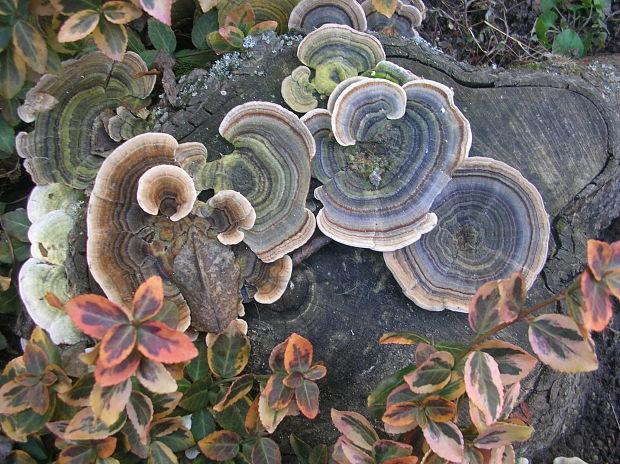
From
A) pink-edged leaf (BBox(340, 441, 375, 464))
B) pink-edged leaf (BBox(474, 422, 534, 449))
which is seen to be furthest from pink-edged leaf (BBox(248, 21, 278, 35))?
pink-edged leaf (BBox(474, 422, 534, 449))

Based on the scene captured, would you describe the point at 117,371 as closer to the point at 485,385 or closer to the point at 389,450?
the point at 389,450

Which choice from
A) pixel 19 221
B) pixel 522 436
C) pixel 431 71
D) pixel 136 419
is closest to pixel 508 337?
pixel 522 436

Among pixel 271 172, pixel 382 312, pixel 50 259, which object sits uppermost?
pixel 271 172

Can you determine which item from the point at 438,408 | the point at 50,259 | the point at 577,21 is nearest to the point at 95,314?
the point at 50,259

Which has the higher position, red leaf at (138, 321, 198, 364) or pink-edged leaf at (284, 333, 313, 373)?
red leaf at (138, 321, 198, 364)

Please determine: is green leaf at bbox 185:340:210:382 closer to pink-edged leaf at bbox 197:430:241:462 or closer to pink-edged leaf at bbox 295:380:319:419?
pink-edged leaf at bbox 197:430:241:462

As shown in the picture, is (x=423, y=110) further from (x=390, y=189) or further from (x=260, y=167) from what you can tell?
(x=260, y=167)
